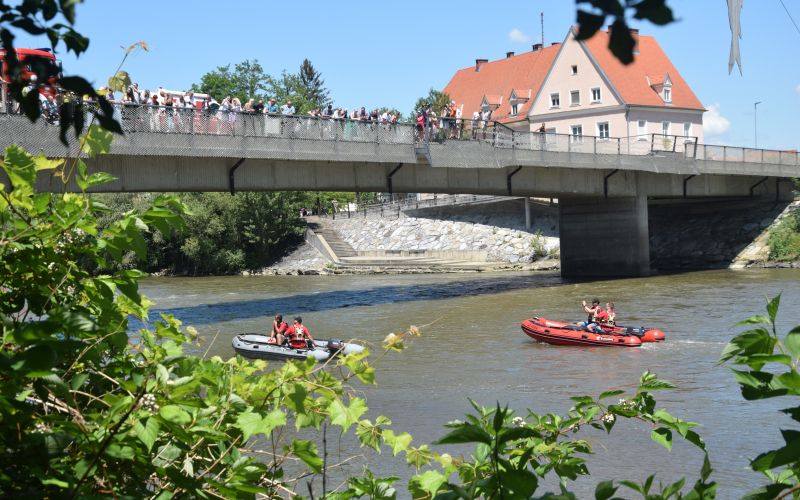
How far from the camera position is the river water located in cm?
1274

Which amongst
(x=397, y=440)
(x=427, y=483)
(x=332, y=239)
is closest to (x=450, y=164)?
(x=397, y=440)

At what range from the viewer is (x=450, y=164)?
31.4 m

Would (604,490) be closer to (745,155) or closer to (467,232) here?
(745,155)

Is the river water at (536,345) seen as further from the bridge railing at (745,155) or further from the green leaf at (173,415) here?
the bridge railing at (745,155)

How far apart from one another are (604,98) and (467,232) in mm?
15478

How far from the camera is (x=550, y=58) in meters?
75.5

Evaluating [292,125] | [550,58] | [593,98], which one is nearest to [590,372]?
[292,125]

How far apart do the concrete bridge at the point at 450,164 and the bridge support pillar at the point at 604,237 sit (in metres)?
0.05

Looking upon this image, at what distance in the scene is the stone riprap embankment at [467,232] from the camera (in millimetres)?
54938

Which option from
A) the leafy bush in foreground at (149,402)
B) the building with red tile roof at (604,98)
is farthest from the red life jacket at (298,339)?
the building with red tile roof at (604,98)

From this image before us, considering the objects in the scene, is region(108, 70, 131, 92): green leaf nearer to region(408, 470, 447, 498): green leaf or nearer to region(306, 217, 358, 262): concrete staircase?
region(408, 470, 447, 498): green leaf

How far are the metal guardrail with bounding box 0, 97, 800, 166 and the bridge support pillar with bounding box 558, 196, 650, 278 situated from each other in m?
4.00

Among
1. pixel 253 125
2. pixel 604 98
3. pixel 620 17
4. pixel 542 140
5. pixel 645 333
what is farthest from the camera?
pixel 604 98

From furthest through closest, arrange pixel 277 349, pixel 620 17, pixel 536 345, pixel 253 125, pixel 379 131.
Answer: pixel 379 131, pixel 253 125, pixel 536 345, pixel 277 349, pixel 620 17
